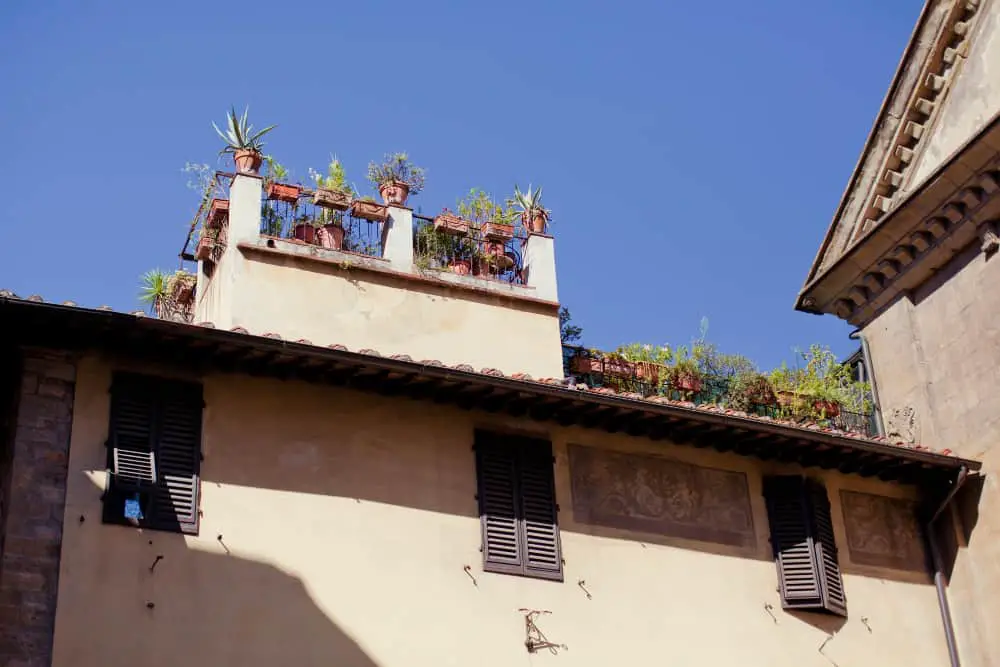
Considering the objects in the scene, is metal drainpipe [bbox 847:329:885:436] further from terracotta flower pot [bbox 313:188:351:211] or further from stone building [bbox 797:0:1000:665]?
terracotta flower pot [bbox 313:188:351:211]

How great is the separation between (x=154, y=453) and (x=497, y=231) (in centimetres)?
686

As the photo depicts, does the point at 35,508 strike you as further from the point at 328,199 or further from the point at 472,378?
the point at 328,199

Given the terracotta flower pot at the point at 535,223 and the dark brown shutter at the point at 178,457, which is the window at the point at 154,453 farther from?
the terracotta flower pot at the point at 535,223

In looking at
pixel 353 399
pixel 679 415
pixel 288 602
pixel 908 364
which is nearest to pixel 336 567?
pixel 288 602

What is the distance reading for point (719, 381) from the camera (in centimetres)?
2027

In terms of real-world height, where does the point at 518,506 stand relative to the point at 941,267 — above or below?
below

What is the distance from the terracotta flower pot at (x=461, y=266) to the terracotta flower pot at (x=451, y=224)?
0.35 metres

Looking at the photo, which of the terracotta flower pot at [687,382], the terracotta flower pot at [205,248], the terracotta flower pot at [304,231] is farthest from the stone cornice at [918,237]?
the terracotta flower pot at [205,248]

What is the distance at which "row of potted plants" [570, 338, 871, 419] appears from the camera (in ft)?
65.1

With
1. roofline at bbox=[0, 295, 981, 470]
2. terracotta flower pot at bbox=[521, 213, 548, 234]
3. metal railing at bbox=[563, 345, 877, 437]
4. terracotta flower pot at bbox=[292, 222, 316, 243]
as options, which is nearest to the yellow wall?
roofline at bbox=[0, 295, 981, 470]

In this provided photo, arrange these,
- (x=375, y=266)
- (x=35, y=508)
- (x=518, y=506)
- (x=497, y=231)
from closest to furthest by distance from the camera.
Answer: (x=35, y=508)
(x=518, y=506)
(x=375, y=266)
(x=497, y=231)

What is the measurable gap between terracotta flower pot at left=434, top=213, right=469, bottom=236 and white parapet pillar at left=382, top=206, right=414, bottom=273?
0.35 meters

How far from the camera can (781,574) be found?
1677cm

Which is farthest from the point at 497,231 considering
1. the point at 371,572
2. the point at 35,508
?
the point at 35,508
